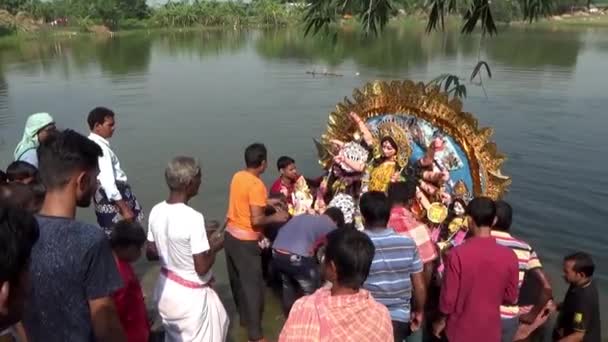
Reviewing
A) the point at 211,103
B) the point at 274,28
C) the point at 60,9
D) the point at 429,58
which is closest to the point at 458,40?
the point at 429,58

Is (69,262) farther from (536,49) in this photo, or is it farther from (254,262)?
(536,49)

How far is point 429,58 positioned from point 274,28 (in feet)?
135

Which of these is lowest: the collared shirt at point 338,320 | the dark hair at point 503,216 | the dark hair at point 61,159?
the dark hair at point 503,216

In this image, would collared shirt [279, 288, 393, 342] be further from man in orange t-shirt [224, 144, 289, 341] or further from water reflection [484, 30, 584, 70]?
water reflection [484, 30, 584, 70]

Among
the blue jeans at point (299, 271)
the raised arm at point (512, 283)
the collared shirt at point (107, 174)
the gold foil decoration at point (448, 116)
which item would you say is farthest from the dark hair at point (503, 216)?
the collared shirt at point (107, 174)

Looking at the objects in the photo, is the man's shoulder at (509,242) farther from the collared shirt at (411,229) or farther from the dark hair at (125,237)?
the dark hair at (125,237)

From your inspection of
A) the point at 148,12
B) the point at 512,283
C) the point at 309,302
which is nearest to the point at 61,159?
the point at 309,302

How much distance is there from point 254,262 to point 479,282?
1883 millimetres

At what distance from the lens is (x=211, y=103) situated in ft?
62.2

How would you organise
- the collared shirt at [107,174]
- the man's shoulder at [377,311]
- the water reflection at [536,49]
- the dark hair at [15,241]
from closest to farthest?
1. the dark hair at [15,241]
2. the man's shoulder at [377,311]
3. the collared shirt at [107,174]
4. the water reflection at [536,49]

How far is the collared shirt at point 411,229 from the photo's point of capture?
4234 mm

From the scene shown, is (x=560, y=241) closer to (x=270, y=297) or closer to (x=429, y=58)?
(x=270, y=297)

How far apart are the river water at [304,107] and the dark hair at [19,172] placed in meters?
2.23

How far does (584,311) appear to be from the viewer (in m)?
4.08
